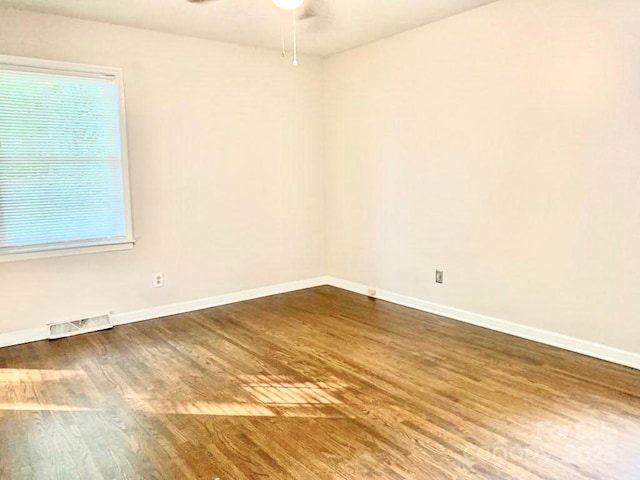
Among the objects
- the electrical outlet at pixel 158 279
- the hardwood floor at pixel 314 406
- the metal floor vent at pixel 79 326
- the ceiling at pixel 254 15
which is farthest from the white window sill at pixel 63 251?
the ceiling at pixel 254 15

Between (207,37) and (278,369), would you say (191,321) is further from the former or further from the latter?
(207,37)

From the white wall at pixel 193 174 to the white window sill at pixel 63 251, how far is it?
62 mm

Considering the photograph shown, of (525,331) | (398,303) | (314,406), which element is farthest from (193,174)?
(525,331)

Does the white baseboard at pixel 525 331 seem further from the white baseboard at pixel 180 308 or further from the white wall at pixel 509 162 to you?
the white baseboard at pixel 180 308

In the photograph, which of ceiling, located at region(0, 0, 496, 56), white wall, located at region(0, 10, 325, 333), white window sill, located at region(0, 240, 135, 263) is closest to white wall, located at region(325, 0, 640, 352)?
ceiling, located at region(0, 0, 496, 56)

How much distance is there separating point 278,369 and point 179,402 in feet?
2.19

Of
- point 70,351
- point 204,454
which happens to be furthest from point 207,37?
point 204,454

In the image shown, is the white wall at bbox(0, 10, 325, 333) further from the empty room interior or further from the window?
the window

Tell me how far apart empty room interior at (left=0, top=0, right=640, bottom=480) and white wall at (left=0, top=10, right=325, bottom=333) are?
→ 20 millimetres

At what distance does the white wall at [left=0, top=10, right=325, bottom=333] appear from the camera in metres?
3.60

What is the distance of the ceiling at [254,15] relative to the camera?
3.33 m

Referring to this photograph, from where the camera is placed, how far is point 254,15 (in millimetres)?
3600

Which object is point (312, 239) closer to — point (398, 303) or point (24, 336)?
point (398, 303)

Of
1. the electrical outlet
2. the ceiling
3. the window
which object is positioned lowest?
the electrical outlet
